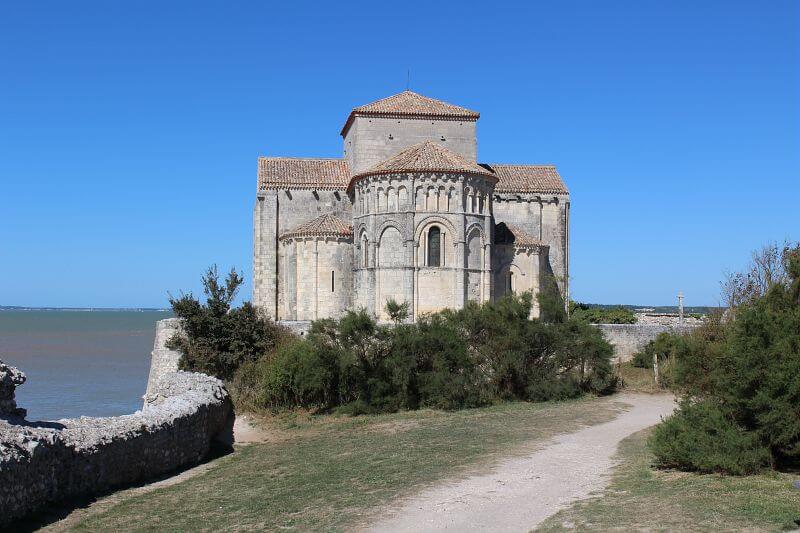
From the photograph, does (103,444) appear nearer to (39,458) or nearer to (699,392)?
(39,458)

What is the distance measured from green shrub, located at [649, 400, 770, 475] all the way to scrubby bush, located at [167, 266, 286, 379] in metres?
15.8

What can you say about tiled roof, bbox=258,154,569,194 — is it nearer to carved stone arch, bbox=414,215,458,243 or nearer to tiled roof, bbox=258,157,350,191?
tiled roof, bbox=258,157,350,191

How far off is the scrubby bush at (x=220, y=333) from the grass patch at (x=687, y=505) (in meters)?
16.0

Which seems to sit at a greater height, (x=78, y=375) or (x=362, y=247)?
(x=362, y=247)

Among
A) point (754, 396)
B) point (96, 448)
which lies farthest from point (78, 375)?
point (754, 396)

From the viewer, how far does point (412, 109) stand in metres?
33.0

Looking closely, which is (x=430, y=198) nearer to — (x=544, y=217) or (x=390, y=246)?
(x=390, y=246)

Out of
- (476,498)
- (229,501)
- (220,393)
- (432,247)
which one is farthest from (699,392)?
(432,247)

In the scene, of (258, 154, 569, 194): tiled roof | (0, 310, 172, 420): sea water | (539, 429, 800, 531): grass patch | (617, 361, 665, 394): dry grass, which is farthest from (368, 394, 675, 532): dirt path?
(0, 310, 172, 420): sea water

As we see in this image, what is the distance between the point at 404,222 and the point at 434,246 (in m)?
1.46

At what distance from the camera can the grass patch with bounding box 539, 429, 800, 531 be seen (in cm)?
868

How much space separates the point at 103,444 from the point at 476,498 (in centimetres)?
597

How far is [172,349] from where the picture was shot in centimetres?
2653

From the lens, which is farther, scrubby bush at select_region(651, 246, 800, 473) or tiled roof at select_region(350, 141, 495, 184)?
tiled roof at select_region(350, 141, 495, 184)
